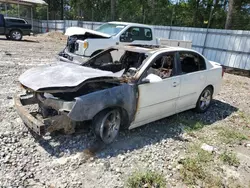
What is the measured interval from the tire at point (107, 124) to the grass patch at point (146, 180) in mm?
836

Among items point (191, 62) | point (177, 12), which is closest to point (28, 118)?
point (191, 62)

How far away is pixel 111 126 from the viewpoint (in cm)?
373

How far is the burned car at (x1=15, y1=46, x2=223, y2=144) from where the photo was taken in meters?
3.25

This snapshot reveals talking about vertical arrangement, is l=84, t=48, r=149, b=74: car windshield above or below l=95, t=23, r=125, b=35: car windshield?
below

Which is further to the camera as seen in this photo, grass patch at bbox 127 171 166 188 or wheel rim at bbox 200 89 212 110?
wheel rim at bbox 200 89 212 110

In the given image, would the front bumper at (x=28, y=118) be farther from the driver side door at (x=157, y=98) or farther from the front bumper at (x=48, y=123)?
the driver side door at (x=157, y=98)

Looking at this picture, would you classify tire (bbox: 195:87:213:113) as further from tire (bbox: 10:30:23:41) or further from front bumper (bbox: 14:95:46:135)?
tire (bbox: 10:30:23:41)

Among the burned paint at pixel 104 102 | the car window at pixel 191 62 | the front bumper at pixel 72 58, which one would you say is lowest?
the front bumper at pixel 72 58

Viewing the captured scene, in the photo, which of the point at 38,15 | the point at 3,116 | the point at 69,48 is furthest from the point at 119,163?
the point at 38,15

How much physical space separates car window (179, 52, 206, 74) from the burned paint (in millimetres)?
1726

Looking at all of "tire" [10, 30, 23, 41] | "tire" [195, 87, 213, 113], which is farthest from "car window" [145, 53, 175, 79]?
"tire" [10, 30, 23, 41]

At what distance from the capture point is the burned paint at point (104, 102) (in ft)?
10.3

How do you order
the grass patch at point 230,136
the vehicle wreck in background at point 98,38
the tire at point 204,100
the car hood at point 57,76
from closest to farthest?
1. the car hood at point 57,76
2. the grass patch at point 230,136
3. the tire at point 204,100
4. the vehicle wreck in background at point 98,38

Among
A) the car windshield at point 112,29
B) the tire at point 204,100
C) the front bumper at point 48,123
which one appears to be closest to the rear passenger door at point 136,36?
the car windshield at point 112,29
